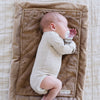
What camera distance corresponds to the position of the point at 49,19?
1.13 metres

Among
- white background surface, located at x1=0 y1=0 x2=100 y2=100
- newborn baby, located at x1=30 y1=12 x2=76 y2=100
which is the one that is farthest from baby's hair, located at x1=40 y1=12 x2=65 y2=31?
white background surface, located at x1=0 y1=0 x2=100 y2=100

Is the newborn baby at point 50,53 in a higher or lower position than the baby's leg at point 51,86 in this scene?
higher

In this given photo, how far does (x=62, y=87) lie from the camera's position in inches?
47.7

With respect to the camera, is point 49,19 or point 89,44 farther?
point 89,44

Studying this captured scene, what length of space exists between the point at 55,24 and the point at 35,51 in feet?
0.69

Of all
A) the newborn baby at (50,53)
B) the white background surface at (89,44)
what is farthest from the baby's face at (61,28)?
the white background surface at (89,44)

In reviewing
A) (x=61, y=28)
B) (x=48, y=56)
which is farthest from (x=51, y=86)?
(x=61, y=28)

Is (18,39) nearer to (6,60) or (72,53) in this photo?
(6,60)

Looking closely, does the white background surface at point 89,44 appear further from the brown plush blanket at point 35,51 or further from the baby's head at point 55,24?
the baby's head at point 55,24

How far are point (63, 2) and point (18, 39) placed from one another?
363 millimetres

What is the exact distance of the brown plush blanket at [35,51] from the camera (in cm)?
120

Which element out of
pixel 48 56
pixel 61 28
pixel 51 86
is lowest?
pixel 51 86

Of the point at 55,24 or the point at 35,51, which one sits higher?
the point at 55,24

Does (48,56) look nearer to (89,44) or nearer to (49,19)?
(49,19)
